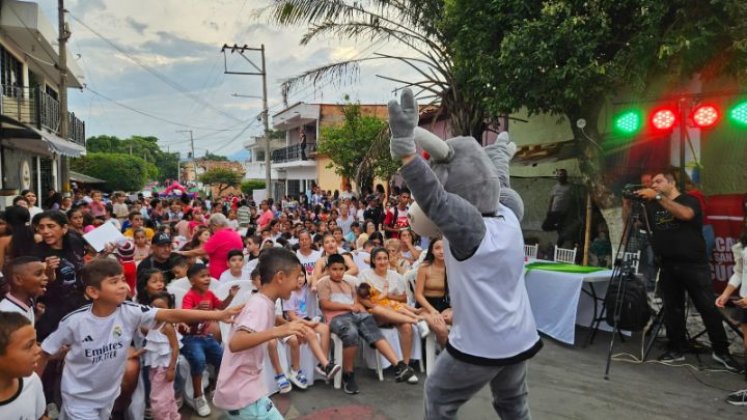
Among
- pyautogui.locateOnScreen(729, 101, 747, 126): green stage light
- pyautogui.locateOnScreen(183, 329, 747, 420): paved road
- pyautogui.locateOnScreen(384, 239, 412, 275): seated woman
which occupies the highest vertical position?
pyautogui.locateOnScreen(729, 101, 747, 126): green stage light

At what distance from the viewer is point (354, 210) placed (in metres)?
13.2

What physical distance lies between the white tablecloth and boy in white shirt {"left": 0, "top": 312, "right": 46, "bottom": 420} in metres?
5.24

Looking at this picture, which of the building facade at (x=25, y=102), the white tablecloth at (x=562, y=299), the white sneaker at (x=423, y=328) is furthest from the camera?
the building facade at (x=25, y=102)

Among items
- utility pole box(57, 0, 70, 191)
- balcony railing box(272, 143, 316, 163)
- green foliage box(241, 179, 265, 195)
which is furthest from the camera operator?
green foliage box(241, 179, 265, 195)

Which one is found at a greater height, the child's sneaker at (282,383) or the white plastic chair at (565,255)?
the white plastic chair at (565,255)

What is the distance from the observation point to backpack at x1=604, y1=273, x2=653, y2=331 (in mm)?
5402

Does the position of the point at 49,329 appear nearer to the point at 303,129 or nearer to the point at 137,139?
the point at 303,129

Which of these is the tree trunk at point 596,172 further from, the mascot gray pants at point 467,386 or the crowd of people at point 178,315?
the mascot gray pants at point 467,386

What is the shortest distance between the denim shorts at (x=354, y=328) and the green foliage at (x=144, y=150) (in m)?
55.1

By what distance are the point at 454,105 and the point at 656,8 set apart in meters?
4.36

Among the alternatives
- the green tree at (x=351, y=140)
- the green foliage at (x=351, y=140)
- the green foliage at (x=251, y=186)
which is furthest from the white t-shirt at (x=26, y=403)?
the green foliage at (x=251, y=186)

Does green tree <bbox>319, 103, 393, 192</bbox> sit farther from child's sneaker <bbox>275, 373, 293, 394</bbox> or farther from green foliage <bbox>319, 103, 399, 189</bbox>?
child's sneaker <bbox>275, 373, 293, 394</bbox>

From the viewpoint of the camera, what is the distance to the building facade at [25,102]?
13.7 meters

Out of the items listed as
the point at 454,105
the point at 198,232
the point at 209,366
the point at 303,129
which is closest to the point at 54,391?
the point at 209,366
